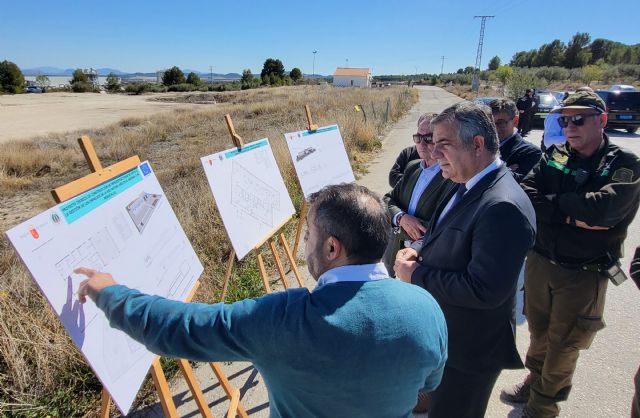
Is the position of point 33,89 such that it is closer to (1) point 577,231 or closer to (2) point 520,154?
(2) point 520,154

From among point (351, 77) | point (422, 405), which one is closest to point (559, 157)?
point (422, 405)

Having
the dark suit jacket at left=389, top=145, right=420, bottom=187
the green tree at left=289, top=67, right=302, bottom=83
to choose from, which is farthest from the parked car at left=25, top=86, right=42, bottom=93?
the dark suit jacket at left=389, top=145, right=420, bottom=187

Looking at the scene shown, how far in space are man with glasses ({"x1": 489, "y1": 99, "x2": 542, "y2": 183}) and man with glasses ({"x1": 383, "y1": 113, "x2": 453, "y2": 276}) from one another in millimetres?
670

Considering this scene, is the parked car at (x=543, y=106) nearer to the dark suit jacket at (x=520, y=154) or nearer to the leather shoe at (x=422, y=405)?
the dark suit jacket at (x=520, y=154)

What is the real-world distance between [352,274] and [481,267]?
2.62 ft

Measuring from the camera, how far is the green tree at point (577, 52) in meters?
73.3

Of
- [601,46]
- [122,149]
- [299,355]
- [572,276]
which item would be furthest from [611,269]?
[601,46]

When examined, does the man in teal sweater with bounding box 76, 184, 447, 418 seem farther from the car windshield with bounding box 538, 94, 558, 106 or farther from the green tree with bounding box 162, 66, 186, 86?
the green tree with bounding box 162, 66, 186, 86

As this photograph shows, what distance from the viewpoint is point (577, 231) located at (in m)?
2.38

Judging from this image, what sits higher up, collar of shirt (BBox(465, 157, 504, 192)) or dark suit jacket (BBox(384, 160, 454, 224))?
collar of shirt (BBox(465, 157, 504, 192))

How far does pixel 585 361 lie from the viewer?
3.19 m

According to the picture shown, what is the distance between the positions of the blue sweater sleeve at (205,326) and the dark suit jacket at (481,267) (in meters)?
1.00

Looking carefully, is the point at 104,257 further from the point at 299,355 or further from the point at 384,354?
the point at 384,354

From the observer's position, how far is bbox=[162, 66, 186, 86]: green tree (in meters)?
73.8
